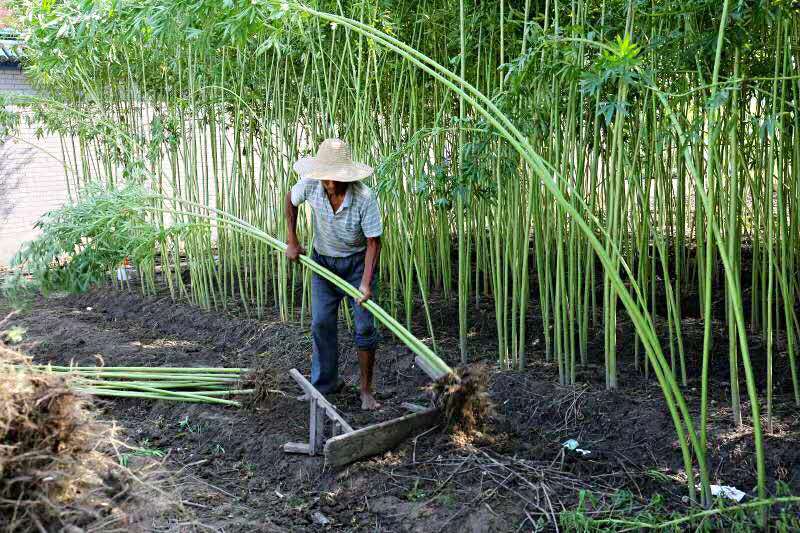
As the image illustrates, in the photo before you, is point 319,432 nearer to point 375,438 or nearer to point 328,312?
point 375,438

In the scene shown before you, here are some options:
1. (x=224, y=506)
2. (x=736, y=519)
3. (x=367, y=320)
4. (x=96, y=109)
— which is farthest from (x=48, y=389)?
(x=96, y=109)

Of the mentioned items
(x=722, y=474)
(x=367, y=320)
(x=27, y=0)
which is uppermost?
(x=27, y=0)

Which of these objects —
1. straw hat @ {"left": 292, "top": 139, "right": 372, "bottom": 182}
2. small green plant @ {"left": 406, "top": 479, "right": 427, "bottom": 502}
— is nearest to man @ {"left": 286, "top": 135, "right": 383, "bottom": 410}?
straw hat @ {"left": 292, "top": 139, "right": 372, "bottom": 182}

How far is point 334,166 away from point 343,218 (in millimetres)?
291

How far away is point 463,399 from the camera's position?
3.49 m

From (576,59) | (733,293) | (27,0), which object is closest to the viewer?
(733,293)

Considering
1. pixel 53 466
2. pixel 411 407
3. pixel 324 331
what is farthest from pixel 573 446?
pixel 53 466

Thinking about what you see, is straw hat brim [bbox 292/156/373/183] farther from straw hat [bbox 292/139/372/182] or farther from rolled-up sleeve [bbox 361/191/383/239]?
rolled-up sleeve [bbox 361/191/383/239]

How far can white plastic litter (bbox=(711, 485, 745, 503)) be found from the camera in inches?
120

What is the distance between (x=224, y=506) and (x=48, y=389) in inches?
48.7

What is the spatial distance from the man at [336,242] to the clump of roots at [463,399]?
2.07 feet

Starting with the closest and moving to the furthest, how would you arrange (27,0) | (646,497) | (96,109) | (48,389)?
(48,389)
(646,497)
(27,0)
(96,109)

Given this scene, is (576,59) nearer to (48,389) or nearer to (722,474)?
(722,474)

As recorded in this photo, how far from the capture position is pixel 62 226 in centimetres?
422
